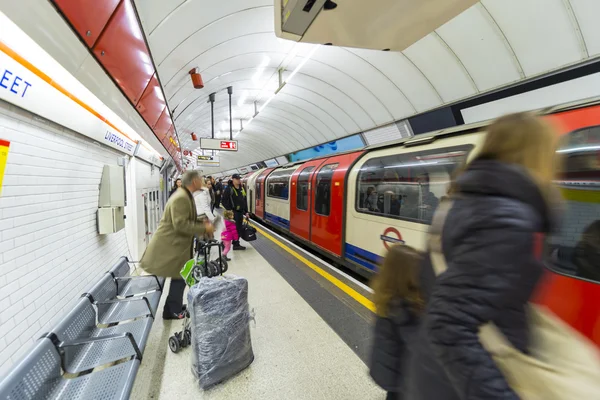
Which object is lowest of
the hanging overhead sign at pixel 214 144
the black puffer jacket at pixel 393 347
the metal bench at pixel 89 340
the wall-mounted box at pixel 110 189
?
the metal bench at pixel 89 340

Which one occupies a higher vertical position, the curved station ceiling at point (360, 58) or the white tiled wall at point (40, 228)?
the curved station ceiling at point (360, 58)

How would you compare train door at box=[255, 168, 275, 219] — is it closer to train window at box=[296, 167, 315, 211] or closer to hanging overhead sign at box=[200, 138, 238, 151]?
hanging overhead sign at box=[200, 138, 238, 151]

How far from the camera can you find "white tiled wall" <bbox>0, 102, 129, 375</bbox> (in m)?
1.71

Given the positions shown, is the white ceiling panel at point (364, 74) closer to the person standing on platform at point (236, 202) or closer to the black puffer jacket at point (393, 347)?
the person standing on platform at point (236, 202)

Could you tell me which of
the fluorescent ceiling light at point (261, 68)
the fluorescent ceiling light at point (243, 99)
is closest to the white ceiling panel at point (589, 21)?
the fluorescent ceiling light at point (261, 68)

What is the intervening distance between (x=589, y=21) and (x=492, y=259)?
458 cm

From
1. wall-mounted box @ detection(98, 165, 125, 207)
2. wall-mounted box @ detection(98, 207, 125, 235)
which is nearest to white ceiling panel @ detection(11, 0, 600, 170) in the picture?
wall-mounted box @ detection(98, 165, 125, 207)

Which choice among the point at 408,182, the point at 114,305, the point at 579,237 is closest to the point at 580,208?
the point at 579,237

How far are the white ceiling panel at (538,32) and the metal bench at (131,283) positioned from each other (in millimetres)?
5921

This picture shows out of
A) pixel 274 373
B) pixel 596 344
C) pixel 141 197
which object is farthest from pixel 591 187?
pixel 141 197

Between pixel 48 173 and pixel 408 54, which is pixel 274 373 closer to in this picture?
pixel 48 173

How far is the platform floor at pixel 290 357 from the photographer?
6.19 feet

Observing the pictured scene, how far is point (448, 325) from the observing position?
2.31 ft

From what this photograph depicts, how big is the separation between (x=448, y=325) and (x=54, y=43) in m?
2.69
